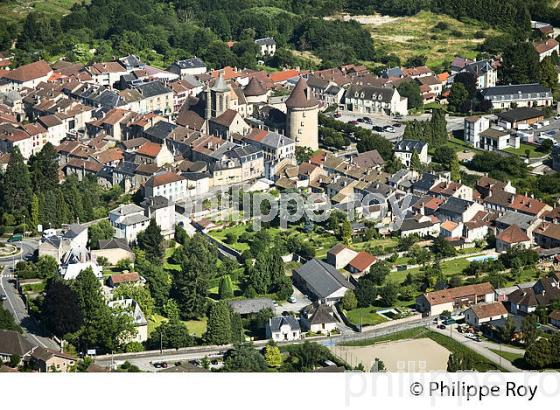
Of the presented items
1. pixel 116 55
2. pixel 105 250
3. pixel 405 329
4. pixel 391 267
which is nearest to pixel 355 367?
pixel 405 329

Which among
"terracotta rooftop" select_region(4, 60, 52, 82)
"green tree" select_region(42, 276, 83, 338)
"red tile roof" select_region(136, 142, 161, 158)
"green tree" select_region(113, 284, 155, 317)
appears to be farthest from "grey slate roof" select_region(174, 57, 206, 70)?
"green tree" select_region(42, 276, 83, 338)

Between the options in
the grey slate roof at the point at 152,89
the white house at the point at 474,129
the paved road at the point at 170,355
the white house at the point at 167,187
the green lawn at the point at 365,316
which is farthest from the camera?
the grey slate roof at the point at 152,89

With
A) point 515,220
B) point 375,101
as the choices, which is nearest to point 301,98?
point 375,101

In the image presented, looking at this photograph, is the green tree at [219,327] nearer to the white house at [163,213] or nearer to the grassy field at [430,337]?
the grassy field at [430,337]

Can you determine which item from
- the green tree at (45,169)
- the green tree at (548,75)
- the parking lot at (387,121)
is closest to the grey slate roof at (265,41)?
the parking lot at (387,121)

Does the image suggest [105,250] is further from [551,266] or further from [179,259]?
[551,266]

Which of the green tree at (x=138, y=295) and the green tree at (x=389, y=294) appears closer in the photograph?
the green tree at (x=138, y=295)

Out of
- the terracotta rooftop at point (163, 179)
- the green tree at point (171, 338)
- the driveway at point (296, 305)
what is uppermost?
the terracotta rooftop at point (163, 179)
